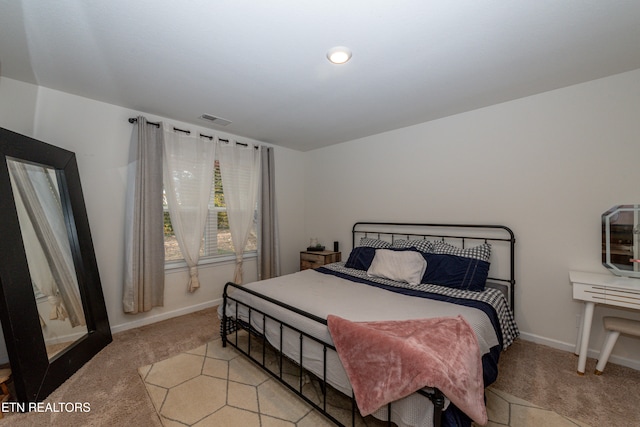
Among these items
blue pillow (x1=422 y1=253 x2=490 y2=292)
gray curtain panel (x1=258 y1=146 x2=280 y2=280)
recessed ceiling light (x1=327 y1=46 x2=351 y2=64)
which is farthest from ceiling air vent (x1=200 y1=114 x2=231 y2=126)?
blue pillow (x1=422 y1=253 x2=490 y2=292)

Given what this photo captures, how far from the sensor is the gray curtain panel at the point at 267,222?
3.89 m

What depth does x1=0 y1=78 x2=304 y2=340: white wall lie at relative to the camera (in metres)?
2.31

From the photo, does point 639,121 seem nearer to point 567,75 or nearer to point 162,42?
point 567,75

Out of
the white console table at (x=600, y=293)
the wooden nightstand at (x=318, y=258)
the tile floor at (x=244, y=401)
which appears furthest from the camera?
the wooden nightstand at (x=318, y=258)

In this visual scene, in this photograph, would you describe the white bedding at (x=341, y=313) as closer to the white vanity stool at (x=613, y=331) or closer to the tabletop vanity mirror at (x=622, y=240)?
the white vanity stool at (x=613, y=331)

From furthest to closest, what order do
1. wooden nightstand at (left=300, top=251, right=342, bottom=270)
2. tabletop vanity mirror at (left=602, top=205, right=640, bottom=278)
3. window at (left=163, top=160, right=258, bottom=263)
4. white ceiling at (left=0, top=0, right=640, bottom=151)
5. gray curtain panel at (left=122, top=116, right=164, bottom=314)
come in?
wooden nightstand at (left=300, top=251, right=342, bottom=270), window at (left=163, top=160, right=258, bottom=263), gray curtain panel at (left=122, top=116, right=164, bottom=314), tabletop vanity mirror at (left=602, top=205, right=640, bottom=278), white ceiling at (left=0, top=0, right=640, bottom=151)

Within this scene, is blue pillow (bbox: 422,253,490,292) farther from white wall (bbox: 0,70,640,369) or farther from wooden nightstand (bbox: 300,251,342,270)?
wooden nightstand (bbox: 300,251,342,270)

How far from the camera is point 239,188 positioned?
3.69 m

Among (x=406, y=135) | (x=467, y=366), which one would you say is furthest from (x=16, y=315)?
(x=406, y=135)

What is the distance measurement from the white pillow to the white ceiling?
5.18ft

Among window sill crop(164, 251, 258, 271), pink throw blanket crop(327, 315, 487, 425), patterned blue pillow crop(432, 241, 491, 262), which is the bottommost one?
pink throw blanket crop(327, 315, 487, 425)

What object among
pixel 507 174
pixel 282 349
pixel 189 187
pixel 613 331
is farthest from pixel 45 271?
pixel 613 331

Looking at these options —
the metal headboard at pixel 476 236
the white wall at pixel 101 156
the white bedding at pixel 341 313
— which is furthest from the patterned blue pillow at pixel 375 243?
the white wall at pixel 101 156

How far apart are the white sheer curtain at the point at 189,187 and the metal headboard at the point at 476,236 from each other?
241 centimetres
